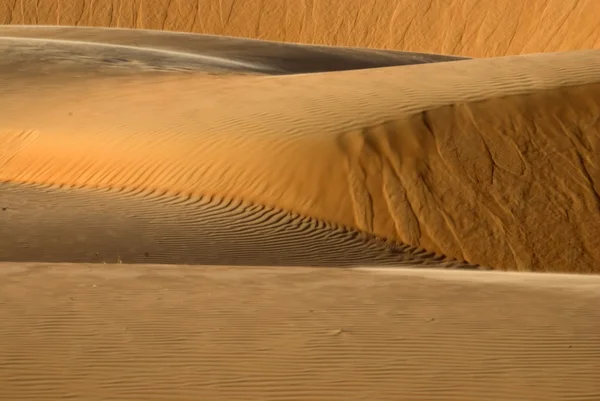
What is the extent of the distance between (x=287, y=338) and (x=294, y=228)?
6681 millimetres

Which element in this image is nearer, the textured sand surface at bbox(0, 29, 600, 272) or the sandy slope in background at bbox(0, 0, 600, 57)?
the textured sand surface at bbox(0, 29, 600, 272)

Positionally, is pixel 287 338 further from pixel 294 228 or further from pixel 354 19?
pixel 354 19

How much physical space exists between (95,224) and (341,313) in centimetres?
580

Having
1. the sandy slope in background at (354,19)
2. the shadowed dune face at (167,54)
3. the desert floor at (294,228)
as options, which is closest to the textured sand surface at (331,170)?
the desert floor at (294,228)

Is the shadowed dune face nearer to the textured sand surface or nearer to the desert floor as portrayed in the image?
the desert floor

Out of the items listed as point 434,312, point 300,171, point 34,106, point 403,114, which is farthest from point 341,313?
point 34,106

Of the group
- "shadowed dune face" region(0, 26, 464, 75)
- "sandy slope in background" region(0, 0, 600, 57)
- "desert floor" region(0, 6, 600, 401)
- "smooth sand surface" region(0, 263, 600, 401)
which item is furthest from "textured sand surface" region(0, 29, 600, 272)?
"sandy slope in background" region(0, 0, 600, 57)

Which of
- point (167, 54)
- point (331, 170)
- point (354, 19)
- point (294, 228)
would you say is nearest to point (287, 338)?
point (294, 228)

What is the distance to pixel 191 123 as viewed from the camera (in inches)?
609

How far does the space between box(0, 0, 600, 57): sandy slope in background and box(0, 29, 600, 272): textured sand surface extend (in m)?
25.7

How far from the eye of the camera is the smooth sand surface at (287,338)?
507cm

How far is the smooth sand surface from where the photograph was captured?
5.07 metres

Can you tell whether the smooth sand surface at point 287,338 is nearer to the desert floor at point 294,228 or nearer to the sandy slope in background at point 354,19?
the desert floor at point 294,228

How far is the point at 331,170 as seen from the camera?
13641 mm
